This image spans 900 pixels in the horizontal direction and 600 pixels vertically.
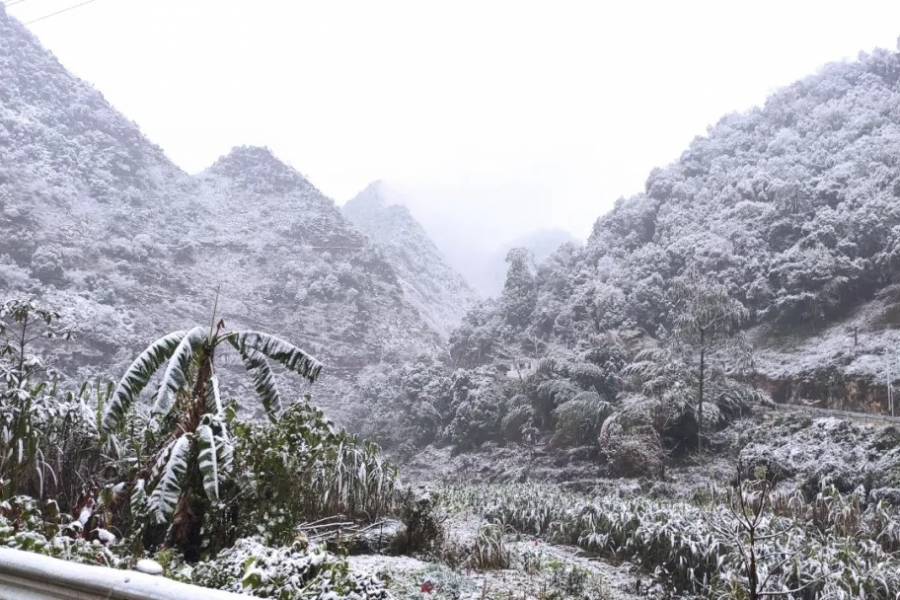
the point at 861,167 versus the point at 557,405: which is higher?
the point at 861,167

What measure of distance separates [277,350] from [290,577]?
3299 mm

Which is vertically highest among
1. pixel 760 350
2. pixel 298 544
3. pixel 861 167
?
pixel 861 167

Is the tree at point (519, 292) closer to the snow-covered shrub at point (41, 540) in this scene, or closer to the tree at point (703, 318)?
the tree at point (703, 318)

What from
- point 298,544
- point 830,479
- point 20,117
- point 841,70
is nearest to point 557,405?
point 830,479

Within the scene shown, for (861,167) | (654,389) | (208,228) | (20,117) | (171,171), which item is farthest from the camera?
(171,171)

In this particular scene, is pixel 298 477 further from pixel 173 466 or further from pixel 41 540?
pixel 41 540

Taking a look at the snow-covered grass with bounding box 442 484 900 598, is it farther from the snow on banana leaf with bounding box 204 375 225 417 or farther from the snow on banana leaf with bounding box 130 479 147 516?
the snow on banana leaf with bounding box 130 479 147 516

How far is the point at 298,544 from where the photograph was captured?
4004 mm

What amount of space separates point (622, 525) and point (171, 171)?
49643 millimetres

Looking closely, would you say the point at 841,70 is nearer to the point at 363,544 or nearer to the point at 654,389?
the point at 654,389

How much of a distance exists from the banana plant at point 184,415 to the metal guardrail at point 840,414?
1590cm

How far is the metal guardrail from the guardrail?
60.1 ft

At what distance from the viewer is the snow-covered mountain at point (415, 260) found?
190ft

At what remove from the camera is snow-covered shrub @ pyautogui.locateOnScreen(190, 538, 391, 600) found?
3.12 m
